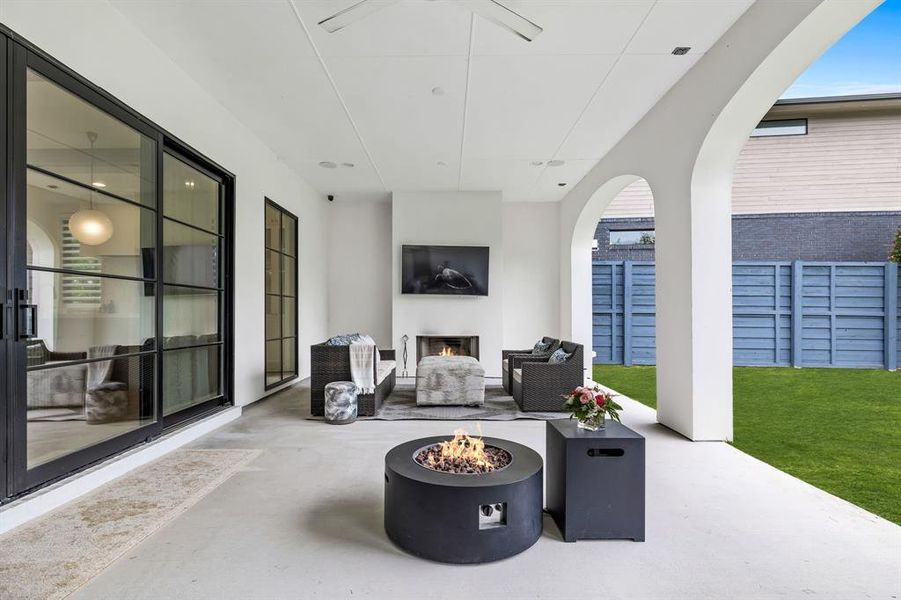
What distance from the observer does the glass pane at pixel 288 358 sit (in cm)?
658

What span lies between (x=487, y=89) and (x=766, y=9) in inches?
82.9

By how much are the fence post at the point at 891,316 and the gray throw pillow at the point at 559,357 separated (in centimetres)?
665

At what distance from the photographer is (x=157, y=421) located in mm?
3572

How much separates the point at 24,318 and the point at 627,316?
8723mm

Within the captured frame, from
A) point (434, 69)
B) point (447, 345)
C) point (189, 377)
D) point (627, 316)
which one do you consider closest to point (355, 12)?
point (434, 69)

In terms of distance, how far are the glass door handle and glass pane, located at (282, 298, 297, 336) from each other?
159 inches

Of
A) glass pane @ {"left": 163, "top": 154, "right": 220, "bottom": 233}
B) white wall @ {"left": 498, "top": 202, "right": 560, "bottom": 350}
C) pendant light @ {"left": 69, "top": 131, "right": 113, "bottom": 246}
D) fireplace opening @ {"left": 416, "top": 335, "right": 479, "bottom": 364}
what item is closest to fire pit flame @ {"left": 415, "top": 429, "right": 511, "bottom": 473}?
pendant light @ {"left": 69, "top": 131, "right": 113, "bottom": 246}

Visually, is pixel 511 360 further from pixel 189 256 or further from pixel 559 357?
pixel 189 256

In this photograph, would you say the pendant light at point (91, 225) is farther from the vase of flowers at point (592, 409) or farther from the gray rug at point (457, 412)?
the vase of flowers at point (592, 409)

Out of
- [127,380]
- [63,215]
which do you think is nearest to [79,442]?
[127,380]

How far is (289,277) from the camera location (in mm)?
6770

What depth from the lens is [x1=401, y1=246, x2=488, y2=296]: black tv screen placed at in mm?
7605

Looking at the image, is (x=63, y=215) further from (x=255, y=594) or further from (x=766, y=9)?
(x=766, y=9)

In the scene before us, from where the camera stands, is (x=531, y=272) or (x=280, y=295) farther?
(x=531, y=272)
